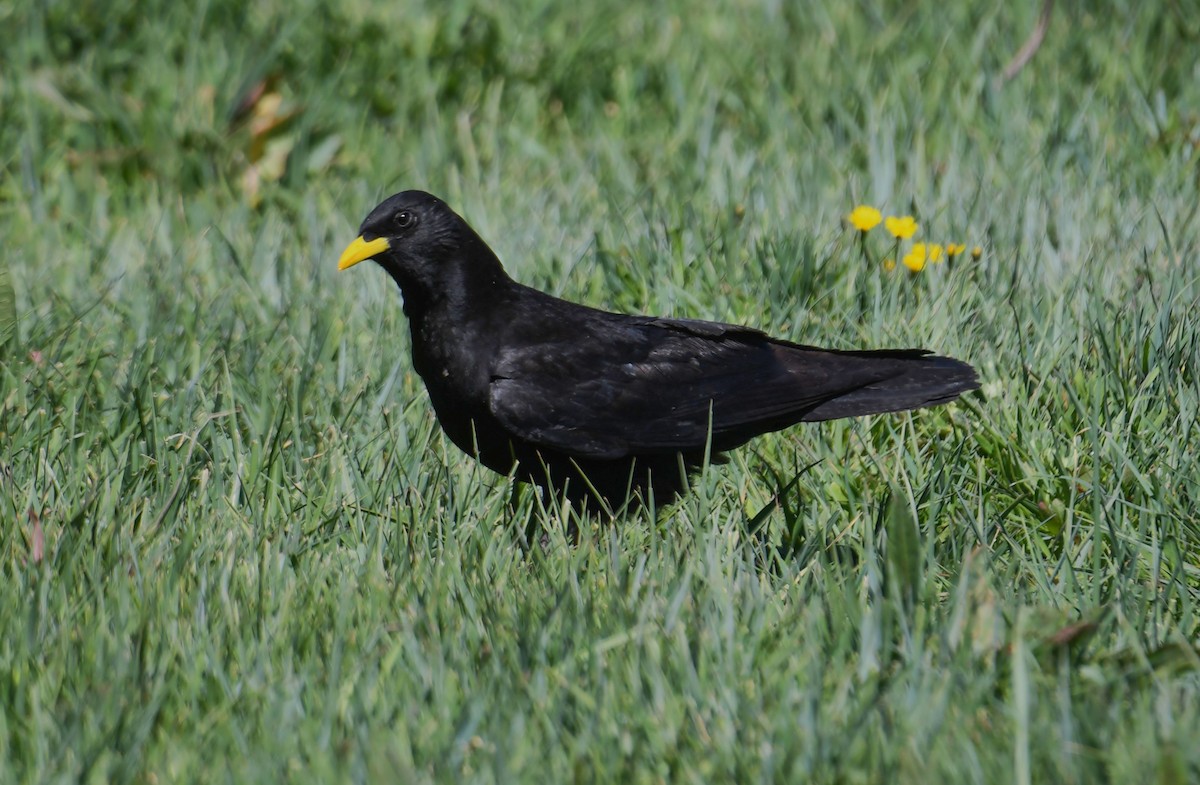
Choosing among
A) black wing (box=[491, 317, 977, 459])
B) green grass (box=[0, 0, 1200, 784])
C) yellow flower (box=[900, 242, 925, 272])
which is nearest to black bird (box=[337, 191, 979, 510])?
black wing (box=[491, 317, 977, 459])

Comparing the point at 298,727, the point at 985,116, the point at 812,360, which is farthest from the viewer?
the point at 985,116

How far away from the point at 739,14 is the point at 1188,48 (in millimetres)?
1881

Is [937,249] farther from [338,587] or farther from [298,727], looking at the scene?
[298,727]

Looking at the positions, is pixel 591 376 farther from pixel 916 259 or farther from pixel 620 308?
pixel 916 259

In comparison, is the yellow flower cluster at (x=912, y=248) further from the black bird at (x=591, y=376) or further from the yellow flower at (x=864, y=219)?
the black bird at (x=591, y=376)

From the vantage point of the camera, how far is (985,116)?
5438 millimetres

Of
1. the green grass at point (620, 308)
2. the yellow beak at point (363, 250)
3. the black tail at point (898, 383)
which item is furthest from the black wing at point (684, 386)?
the yellow beak at point (363, 250)

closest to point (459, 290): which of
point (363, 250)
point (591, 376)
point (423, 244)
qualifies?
point (423, 244)

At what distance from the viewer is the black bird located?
3.38m

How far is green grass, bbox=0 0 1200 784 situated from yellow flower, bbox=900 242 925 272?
0.08m

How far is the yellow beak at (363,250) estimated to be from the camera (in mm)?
3537

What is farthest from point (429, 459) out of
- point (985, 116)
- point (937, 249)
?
point (985, 116)

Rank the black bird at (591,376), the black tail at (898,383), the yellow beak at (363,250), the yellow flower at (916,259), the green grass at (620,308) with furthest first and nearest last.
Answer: the yellow flower at (916,259)
the yellow beak at (363,250)
the black bird at (591,376)
the black tail at (898,383)
the green grass at (620,308)

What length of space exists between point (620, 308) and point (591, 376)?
847mm
